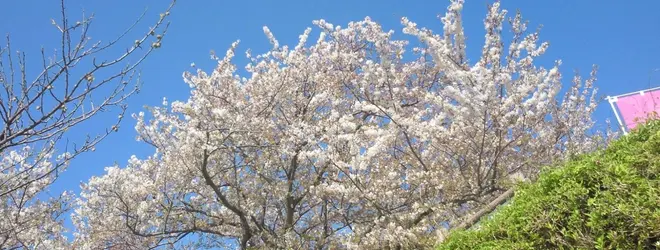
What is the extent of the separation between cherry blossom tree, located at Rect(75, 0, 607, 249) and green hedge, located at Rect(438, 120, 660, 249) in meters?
3.26

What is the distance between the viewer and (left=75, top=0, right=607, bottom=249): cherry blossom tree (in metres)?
7.30

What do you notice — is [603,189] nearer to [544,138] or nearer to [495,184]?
[495,184]

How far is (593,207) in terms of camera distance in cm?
242

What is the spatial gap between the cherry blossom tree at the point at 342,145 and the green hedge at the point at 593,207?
326cm

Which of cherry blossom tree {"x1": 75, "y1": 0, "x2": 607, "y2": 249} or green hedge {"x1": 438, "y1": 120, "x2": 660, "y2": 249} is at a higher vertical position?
cherry blossom tree {"x1": 75, "y1": 0, "x2": 607, "y2": 249}

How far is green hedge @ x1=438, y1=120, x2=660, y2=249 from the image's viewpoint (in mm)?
2219

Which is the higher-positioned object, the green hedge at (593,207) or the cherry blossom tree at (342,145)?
the cherry blossom tree at (342,145)

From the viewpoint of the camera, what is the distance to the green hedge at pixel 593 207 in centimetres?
222

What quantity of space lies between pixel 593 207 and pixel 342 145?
589cm

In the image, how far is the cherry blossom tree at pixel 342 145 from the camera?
7297mm

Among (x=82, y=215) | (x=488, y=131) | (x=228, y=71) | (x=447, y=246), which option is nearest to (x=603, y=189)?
(x=447, y=246)

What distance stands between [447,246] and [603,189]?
1000 millimetres

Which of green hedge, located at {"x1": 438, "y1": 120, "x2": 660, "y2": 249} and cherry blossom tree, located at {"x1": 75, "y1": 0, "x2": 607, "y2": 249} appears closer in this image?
green hedge, located at {"x1": 438, "y1": 120, "x2": 660, "y2": 249}

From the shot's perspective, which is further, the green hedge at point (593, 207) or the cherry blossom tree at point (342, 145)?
the cherry blossom tree at point (342, 145)
